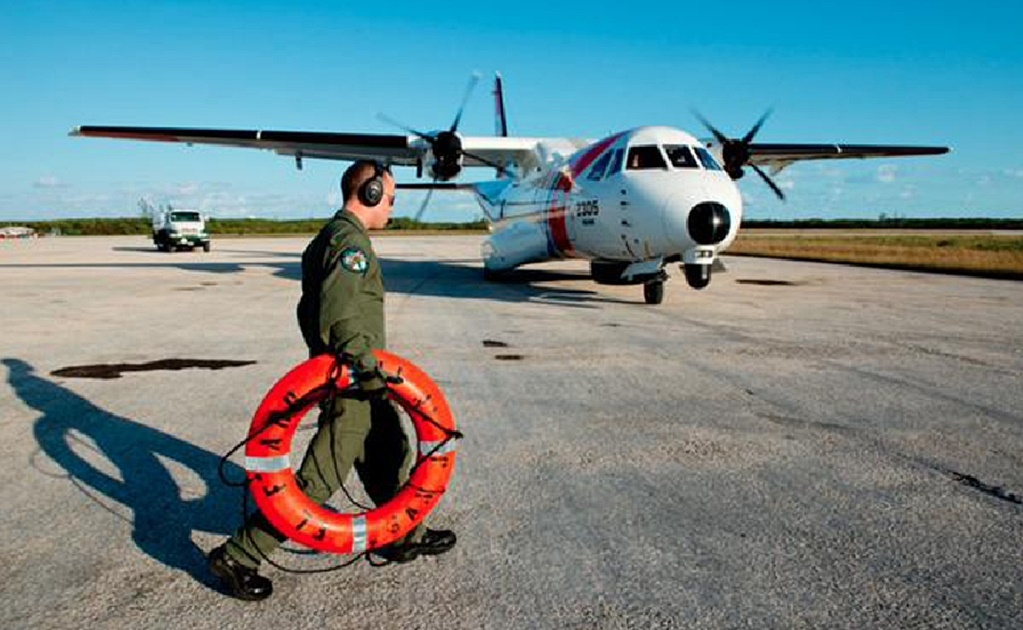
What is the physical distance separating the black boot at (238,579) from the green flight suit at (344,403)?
0.03 m

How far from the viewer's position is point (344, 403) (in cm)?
342

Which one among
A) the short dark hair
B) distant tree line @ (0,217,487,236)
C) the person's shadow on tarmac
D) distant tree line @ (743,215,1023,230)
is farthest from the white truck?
distant tree line @ (743,215,1023,230)

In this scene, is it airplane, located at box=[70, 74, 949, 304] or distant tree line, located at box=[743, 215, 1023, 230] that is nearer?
airplane, located at box=[70, 74, 949, 304]

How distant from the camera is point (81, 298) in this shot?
15.4 m

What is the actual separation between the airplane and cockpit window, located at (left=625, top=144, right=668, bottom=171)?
2 cm

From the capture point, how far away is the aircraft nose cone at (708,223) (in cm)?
1138

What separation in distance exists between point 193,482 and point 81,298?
13.1m

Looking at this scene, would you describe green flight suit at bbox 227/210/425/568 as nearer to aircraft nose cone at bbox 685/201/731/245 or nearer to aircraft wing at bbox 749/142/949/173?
aircraft nose cone at bbox 685/201/731/245

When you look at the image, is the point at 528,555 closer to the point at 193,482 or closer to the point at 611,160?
the point at 193,482

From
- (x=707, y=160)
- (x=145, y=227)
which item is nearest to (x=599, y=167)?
(x=707, y=160)

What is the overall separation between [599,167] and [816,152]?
10214 millimetres

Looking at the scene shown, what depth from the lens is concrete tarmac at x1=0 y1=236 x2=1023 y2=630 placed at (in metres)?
3.10

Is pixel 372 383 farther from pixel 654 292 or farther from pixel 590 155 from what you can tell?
pixel 590 155

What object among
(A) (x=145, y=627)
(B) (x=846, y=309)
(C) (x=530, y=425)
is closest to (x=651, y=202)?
(B) (x=846, y=309)
